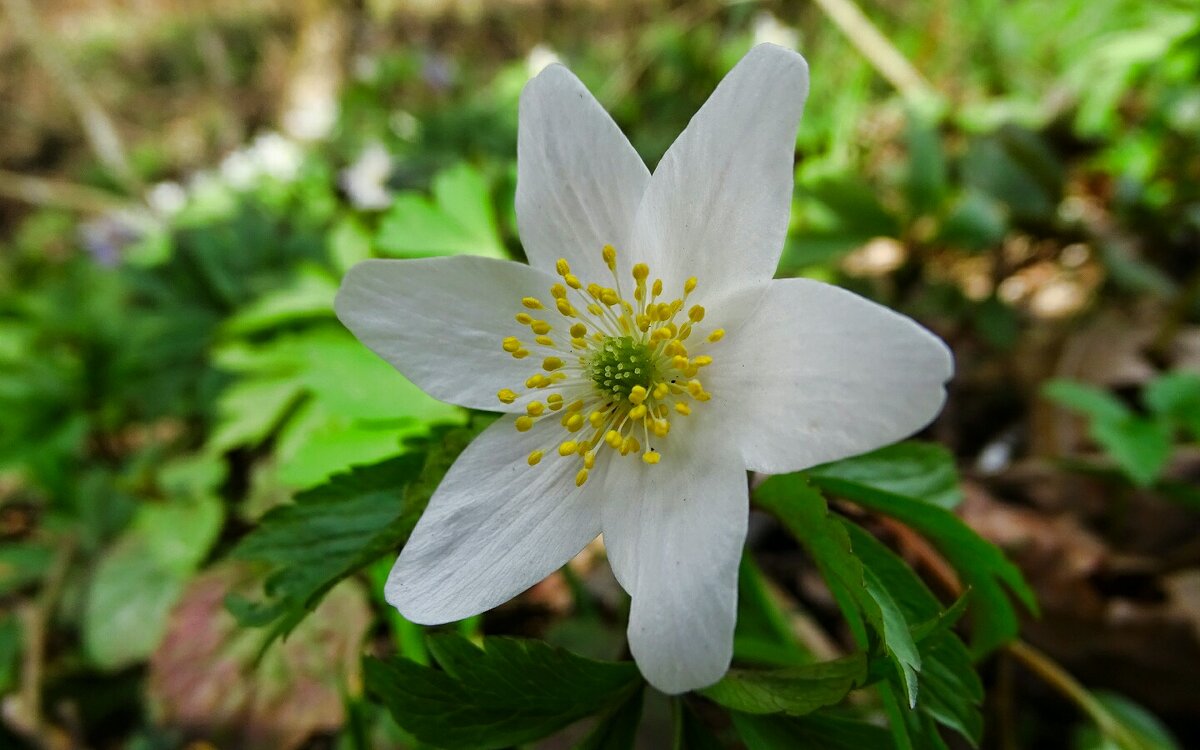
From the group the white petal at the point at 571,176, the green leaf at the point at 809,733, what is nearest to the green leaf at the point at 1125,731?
the green leaf at the point at 809,733

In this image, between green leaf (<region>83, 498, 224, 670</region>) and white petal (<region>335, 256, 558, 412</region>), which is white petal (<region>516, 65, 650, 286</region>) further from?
green leaf (<region>83, 498, 224, 670</region>)

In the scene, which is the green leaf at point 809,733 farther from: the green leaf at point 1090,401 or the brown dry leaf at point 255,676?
the green leaf at point 1090,401

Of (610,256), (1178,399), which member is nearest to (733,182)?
(610,256)

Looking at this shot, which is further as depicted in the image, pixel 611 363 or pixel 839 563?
pixel 611 363

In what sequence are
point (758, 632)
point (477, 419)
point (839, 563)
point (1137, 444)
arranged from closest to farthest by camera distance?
point (839, 563), point (477, 419), point (758, 632), point (1137, 444)

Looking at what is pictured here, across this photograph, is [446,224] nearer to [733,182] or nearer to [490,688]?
[733,182]
